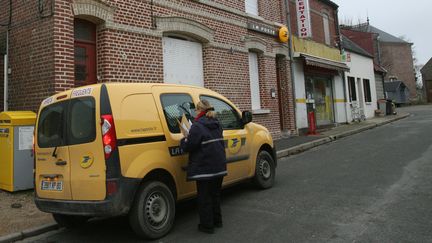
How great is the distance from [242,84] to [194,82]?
223cm

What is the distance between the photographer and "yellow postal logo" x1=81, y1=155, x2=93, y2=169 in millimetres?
4684

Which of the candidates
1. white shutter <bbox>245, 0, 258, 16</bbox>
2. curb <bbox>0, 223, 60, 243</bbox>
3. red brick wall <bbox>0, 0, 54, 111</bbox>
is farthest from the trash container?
white shutter <bbox>245, 0, 258, 16</bbox>

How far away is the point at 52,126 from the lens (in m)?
5.18

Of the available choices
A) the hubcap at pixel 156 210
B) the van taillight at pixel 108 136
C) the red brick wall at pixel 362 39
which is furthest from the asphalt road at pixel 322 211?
the red brick wall at pixel 362 39

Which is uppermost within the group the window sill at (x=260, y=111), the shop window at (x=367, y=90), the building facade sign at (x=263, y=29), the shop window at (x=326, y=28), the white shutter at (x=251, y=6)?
the shop window at (x=326, y=28)

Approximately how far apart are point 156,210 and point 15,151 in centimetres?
383

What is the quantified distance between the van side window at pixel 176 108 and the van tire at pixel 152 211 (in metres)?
0.85

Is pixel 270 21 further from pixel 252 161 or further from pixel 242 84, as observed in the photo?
pixel 252 161

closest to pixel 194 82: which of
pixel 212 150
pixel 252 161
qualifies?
pixel 252 161

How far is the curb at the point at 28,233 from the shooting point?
514cm

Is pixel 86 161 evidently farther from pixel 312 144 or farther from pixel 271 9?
pixel 271 9

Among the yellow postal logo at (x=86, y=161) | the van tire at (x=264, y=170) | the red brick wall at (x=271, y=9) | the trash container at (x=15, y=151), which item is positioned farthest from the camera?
the red brick wall at (x=271, y=9)

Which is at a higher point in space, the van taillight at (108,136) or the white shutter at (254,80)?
the white shutter at (254,80)

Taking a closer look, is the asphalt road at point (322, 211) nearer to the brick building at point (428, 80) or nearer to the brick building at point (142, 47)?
the brick building at point (142, 47)
